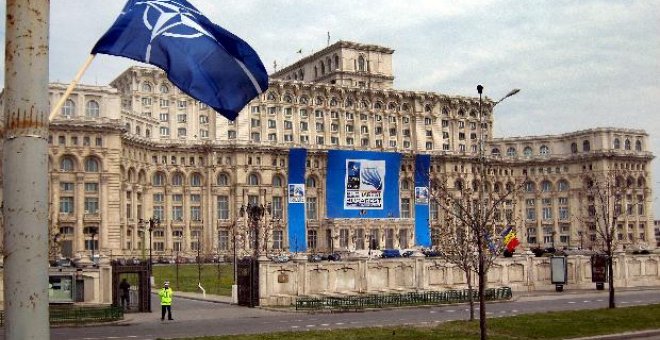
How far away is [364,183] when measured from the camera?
127m

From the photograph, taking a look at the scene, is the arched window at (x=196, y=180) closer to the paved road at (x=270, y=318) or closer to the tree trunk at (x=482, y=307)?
the paved road at (x=270, y=318)

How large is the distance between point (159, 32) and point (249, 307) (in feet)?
127

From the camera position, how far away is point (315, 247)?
5271 inches

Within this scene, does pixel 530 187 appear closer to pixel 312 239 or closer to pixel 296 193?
pixel 312 239

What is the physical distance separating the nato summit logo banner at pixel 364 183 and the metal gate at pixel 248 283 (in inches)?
2976

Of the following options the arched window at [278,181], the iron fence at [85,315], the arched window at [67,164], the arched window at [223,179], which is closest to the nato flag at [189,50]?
the iron fence at [85,315]

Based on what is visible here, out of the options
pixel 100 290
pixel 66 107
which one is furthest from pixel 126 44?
pixel 66 107

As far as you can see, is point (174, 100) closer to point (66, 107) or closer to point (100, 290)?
point (66, 107)

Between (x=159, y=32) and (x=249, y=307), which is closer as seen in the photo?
(x=159, y=32)

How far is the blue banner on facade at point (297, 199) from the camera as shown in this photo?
128 m

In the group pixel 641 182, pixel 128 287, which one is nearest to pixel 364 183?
pixel 641 182

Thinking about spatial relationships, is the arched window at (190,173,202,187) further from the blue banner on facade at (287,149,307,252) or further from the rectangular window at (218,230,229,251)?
the blue banner on facade at (287,149,307,252)

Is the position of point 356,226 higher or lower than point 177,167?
lower

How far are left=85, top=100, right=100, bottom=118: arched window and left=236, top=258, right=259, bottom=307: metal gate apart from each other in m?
68.7
